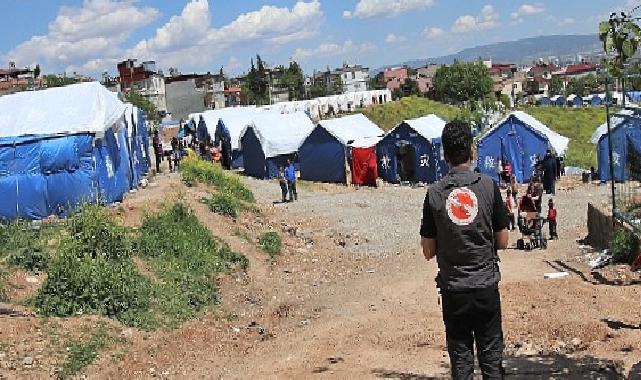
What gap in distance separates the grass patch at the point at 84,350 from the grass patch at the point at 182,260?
1.22 meters

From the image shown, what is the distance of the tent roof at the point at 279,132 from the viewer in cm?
3144

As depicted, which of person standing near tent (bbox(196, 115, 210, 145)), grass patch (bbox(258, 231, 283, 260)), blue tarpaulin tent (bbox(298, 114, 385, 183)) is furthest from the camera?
person standing near tent (bbox(196, 115, 210, 145))

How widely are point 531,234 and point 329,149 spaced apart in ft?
49.9

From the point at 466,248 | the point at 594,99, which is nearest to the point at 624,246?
the point at 466,248

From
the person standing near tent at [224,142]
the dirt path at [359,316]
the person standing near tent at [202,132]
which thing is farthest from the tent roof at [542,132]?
the person standing near tent at [202,132]

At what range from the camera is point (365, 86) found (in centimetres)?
13088

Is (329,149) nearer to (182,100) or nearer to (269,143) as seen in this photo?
(269,143)

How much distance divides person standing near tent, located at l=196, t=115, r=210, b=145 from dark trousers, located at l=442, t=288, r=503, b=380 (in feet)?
118

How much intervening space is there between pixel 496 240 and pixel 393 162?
24.9 metres

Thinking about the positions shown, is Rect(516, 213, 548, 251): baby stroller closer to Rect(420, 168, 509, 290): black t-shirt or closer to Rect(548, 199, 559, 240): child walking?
Rect(548, 199, 559, 240): child walking

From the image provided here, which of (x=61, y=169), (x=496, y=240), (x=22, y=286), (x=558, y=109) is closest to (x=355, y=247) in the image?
(x=61, y=169)

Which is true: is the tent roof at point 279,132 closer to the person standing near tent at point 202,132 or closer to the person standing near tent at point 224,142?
the person standing near tent at point 224,142

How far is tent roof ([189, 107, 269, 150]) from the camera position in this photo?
117ft

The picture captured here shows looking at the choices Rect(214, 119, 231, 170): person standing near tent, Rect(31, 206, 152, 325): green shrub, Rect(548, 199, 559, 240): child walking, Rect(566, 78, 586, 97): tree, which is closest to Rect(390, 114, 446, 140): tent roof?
Rect(214, 119, 231, 170): person standing near tent
